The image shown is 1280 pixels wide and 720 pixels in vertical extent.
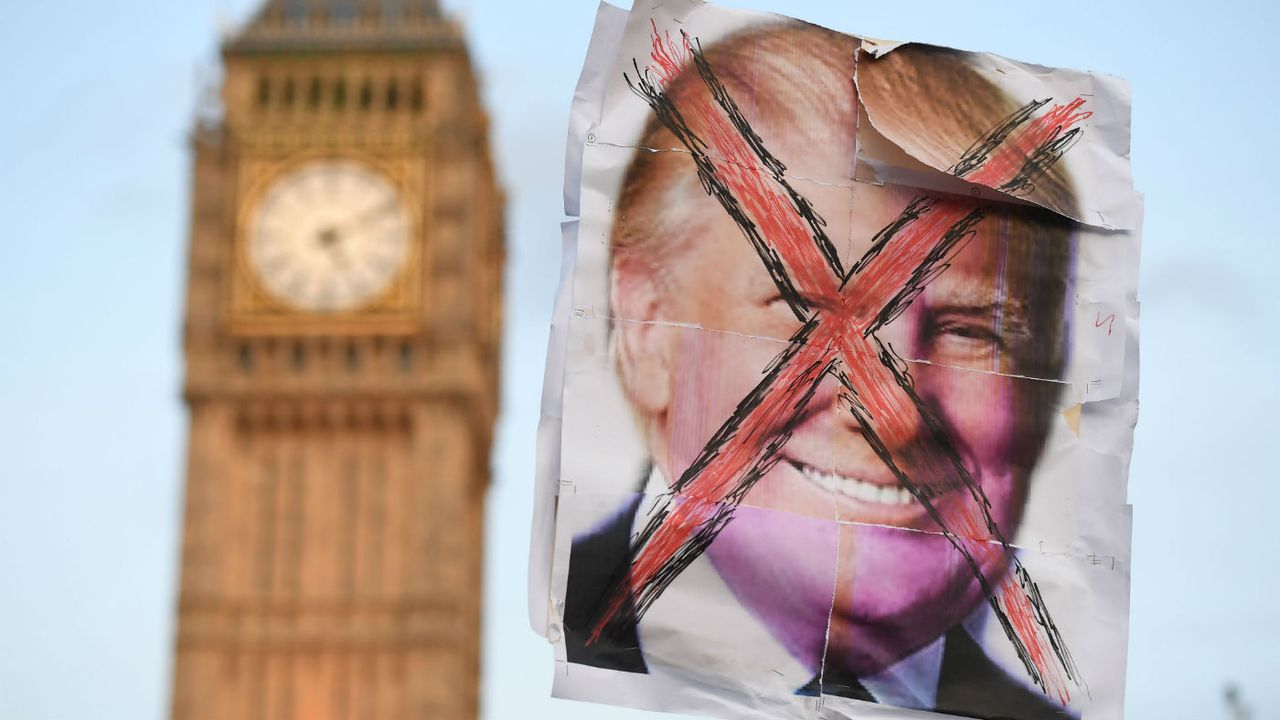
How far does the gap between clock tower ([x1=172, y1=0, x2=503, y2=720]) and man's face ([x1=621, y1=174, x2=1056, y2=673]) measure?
1641 inches

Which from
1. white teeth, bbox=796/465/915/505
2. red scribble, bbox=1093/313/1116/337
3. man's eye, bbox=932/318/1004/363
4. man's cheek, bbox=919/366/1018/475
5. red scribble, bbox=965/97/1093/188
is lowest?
white teeth, bbox=796/465/915/505

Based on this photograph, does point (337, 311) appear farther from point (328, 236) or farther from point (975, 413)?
point (975, 413)

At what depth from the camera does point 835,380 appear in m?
12.1

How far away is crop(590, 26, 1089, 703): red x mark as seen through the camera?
12.0 meters

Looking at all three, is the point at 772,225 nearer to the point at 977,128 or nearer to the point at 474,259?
the point at 977,128

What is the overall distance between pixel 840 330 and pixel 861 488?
31.9 inches

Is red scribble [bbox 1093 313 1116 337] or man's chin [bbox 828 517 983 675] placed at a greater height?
red scribble [bbox 1093 313 1116 337]

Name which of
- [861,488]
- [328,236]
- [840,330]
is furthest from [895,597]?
[328,236]

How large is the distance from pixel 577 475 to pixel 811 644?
60.1 inches

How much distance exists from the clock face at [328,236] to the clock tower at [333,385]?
1.8 inches

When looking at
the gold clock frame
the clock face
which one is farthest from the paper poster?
the clock face

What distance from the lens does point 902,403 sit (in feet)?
40.2

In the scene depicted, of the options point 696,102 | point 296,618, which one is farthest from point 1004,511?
→ point 296,618

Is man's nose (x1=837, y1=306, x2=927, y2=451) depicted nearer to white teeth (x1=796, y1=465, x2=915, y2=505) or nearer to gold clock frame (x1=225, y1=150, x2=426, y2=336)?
white teeth (x1=796, y1=465, x2=915, y2=505)
